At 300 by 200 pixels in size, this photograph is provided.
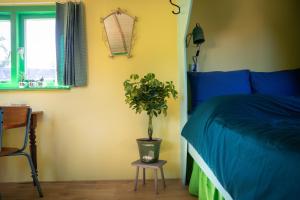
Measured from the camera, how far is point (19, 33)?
3.15 m

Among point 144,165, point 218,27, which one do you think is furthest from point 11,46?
point 218,27

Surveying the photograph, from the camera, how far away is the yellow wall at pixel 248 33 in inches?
123

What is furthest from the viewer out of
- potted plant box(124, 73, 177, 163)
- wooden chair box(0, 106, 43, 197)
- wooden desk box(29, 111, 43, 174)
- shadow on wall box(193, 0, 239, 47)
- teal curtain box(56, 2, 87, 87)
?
shadow on wall box(193, 0, 239, 47)

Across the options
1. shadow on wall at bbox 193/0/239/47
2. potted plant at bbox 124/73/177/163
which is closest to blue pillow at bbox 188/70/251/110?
potted plant at bbox 124/73/177/163

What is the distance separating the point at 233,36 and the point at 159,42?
809mm

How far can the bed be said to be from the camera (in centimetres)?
96

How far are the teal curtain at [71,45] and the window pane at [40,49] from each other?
18 centimetres

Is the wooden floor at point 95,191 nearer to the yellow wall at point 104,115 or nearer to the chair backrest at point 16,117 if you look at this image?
the yellow wall at point 104,115

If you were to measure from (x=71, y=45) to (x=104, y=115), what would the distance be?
2.67 feet

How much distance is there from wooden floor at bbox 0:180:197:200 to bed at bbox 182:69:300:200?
33cm

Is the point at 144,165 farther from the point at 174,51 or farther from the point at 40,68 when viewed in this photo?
the point at 40,68

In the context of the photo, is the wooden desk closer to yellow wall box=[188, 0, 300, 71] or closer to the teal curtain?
the teal curtain

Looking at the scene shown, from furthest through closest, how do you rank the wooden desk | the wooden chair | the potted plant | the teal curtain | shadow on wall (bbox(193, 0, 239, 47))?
shadow on wall (bbox(193, 0, 239, 47)) → the teal curtain → the wooden desk → the potted plant → the wooden chair

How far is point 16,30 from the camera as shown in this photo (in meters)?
3.11
